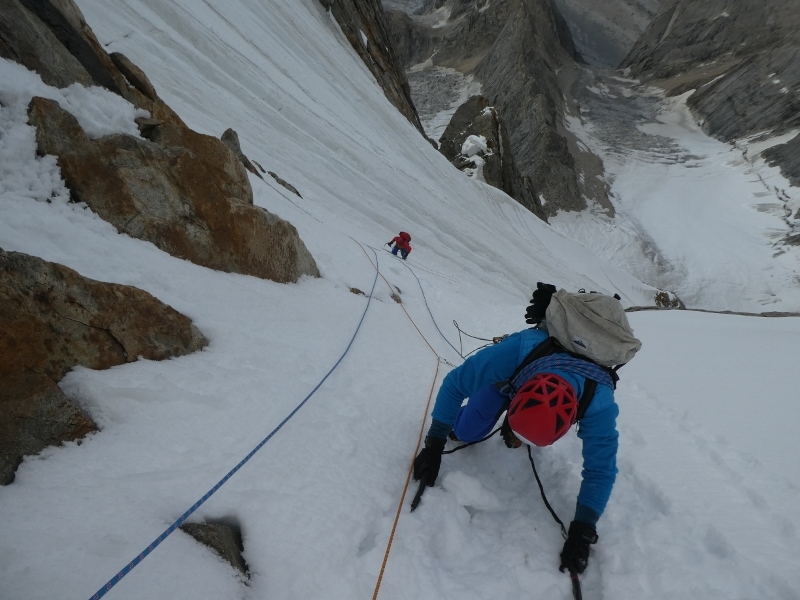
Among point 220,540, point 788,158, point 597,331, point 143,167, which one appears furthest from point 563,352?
point 788,158

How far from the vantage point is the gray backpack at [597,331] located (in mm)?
1913

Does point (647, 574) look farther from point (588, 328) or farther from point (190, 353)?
point (190, 353)

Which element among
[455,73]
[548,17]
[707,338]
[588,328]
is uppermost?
[548,17]

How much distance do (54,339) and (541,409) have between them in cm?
241

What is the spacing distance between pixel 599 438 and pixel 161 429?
7.40ft

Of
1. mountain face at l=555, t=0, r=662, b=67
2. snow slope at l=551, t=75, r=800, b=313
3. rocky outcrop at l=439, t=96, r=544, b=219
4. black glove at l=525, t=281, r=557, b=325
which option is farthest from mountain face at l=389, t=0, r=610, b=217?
black glove at l=525, t=281, r=557, b=325

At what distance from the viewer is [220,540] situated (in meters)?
1.69

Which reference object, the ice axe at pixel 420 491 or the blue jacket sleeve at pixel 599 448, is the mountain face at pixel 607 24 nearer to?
the blue jacket sleeve at pixel 599 448

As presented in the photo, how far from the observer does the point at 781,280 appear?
2903 cm

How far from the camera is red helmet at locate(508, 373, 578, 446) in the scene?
63.4 inches

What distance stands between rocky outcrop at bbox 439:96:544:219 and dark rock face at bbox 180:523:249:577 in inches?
1056

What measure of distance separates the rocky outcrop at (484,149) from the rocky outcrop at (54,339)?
26.1 m

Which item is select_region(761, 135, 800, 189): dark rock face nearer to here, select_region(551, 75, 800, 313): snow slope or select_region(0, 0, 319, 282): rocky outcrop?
select_region(551, 75, 800, 313): snow slope

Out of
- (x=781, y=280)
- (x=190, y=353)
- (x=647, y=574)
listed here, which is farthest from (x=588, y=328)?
(x=781, y=280)
